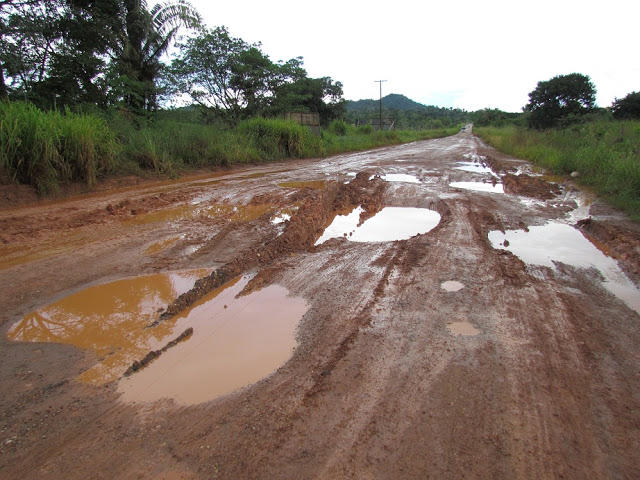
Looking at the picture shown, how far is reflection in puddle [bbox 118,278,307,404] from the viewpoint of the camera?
232cm

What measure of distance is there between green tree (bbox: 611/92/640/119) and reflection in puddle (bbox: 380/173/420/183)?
21.8m

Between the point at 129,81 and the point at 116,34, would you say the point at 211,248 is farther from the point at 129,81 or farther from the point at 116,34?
the point at 116,34

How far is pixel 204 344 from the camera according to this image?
9.21 feet

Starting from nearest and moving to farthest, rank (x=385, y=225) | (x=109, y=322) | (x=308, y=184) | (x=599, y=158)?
(x=109, y=322)
(x=385, y=225)
(x=308, y=184)
(x=599, y=158)

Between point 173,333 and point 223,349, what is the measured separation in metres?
0.49

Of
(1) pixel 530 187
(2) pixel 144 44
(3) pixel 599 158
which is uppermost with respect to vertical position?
(2) pixel 144 44

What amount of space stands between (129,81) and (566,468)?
50.8 ft

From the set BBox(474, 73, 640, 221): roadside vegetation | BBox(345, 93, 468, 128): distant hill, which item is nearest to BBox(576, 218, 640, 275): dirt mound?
BBox(474, 73, 640, 221): roadside vegetation

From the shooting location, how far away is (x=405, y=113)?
75938 millimetres

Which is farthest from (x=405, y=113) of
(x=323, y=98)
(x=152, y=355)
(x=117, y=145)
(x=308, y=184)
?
(x=152, y=355)

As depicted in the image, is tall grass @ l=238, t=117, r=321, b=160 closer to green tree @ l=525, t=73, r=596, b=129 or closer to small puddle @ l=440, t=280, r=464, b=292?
small puddle @ l=440, t=280, r=464, b=292

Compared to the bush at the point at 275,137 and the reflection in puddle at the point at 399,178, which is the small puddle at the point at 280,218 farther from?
the bush at the point at 275,137

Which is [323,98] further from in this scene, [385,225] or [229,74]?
[385,225]

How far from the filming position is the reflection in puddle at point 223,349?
7.63ft
